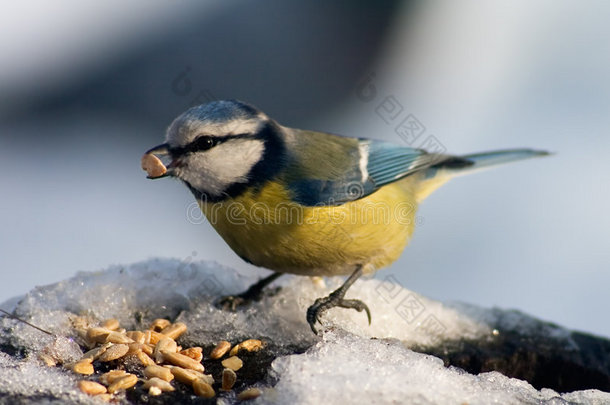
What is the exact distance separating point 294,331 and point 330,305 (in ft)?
0.48

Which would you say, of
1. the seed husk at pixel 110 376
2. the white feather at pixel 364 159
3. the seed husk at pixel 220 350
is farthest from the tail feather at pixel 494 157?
the seed husk at pixel 110 376

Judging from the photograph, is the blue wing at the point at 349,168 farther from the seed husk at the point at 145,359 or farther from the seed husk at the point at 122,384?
the seed husk at the point at 122,384

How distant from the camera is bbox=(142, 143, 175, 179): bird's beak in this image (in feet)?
6.36

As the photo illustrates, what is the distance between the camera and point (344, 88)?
16.0 feet

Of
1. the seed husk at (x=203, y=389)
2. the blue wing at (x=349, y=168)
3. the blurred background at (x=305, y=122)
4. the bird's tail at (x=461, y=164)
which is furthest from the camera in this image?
the blurred background at (x=305, y=122)

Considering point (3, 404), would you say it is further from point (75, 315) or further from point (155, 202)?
point (155, 202)

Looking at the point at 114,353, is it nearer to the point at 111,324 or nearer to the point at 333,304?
the point at 111,324

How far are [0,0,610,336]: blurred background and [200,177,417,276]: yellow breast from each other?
180 cm

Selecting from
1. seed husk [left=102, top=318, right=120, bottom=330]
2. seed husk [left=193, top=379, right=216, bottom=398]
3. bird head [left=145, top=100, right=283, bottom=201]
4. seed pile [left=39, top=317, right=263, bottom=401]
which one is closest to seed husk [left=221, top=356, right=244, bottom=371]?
seed pile [left=39, top=317, right=263, bottom=401]

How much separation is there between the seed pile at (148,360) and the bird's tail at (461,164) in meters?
1.19

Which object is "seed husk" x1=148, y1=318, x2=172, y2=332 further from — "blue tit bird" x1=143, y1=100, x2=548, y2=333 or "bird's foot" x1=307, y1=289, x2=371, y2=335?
"bird's foot" x1=307, y1=289, x2=371, y2=335

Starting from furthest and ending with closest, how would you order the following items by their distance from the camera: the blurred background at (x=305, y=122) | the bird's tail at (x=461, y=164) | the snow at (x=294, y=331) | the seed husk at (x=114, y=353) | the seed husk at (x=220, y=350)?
the blurred background at (x=305, y=122), the bird's tail at (x=461, y=164), the seed husk at (x=220, y=350), the seed husk at (x=114, y=353), the snow at (x=294, y=331)

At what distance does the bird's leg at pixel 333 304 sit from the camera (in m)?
1.91

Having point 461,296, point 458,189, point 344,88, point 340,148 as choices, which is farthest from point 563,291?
point 340,148
